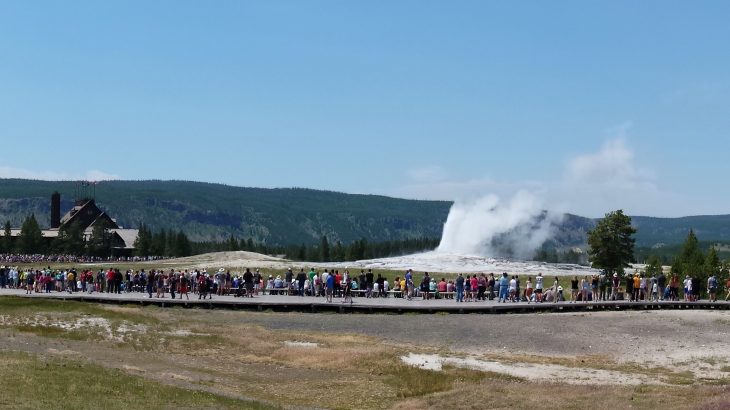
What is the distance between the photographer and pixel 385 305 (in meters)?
51.3

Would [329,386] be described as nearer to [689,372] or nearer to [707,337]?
[689,372]

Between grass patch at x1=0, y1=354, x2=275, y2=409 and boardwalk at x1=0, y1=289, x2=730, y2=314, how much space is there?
1008 inches

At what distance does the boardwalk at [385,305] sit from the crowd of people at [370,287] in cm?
117

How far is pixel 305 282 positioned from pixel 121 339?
23995mm

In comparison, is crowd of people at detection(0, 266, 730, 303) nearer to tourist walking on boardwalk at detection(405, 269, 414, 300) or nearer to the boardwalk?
tourist walking on boardwalk at detection(405, 269, 414, 300)

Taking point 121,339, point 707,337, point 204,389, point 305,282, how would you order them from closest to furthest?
point 204,389 < point 121,339 < point 707,337 < point 305,282

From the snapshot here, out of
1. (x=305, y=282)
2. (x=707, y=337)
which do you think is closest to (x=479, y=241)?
(x=305, y=282)

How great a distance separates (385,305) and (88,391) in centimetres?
2963

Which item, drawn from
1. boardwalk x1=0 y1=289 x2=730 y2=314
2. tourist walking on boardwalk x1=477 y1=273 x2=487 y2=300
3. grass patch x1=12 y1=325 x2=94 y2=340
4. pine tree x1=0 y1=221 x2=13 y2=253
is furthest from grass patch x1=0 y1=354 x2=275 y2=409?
pine tree x1=0 y1=221 x2=13 y2=253

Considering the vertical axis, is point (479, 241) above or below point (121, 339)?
above

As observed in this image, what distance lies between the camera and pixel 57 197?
7175 inches

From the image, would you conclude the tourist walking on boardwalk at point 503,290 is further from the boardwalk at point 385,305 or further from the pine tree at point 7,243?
the pine tree at point 7,243

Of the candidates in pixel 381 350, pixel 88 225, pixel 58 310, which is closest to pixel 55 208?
pixel 88 225

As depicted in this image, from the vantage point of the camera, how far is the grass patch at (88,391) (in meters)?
20.9
